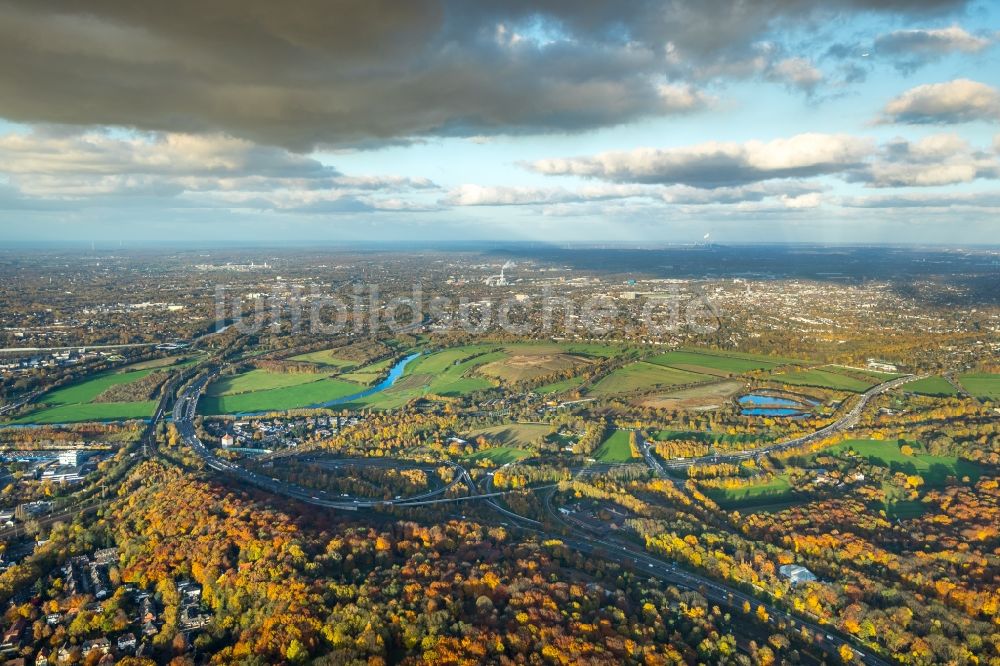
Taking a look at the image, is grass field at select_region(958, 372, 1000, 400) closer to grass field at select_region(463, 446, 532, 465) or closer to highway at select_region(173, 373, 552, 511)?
grass field at select_region(463, 446, 532, 465)

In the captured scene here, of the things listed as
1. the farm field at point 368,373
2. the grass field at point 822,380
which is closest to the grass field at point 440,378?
the farm field at point 368,373

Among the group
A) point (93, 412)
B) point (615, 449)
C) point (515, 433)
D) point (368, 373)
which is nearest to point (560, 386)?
point (515, 433)

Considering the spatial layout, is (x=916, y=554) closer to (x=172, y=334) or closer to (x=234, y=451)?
(x=234, y=451)

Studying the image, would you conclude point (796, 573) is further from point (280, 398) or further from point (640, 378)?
point (280, 398)

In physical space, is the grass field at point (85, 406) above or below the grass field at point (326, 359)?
below

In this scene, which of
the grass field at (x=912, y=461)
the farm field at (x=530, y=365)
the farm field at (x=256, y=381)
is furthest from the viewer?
the farm field at (x=530, y=365)

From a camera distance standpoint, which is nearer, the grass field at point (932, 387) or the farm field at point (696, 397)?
the farm field at point (696, 397)

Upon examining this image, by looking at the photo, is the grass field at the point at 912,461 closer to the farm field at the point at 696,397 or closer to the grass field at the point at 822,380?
the farm field at the point at 696,397
